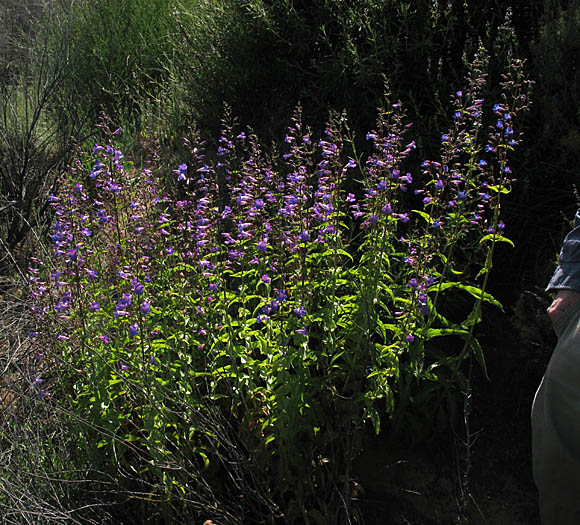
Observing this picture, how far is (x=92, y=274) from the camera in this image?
103 inches

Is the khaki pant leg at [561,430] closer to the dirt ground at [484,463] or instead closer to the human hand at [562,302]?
the human hand at [562,302]

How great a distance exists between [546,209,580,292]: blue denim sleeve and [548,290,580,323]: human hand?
0.05ft

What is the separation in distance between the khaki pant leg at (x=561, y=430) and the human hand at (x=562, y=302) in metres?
0.02

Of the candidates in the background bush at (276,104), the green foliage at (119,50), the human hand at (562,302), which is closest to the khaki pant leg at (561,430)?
the human hand at (562,302)

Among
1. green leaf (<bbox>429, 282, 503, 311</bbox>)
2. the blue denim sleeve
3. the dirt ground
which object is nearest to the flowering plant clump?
green leaf (<bbox>429, 282, 503, 311</bbox>)

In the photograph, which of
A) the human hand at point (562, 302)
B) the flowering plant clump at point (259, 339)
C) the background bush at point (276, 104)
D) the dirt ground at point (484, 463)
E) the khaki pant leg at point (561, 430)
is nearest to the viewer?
the khaki pant leg at point (561, 430)

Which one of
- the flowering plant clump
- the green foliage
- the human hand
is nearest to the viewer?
the human hand

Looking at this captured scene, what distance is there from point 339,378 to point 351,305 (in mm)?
439

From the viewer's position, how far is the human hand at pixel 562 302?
1.96m

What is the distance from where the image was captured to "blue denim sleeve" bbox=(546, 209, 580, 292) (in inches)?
77.2

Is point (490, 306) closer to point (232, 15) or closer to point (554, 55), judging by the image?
point (554, 55)

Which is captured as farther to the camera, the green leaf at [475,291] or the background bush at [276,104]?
the background bush at [276,104]

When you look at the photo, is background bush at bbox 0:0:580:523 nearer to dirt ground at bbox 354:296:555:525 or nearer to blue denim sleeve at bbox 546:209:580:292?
dirt ground at bbox 354:296:555:525

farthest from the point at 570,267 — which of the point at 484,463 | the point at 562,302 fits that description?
the point at 484,463
